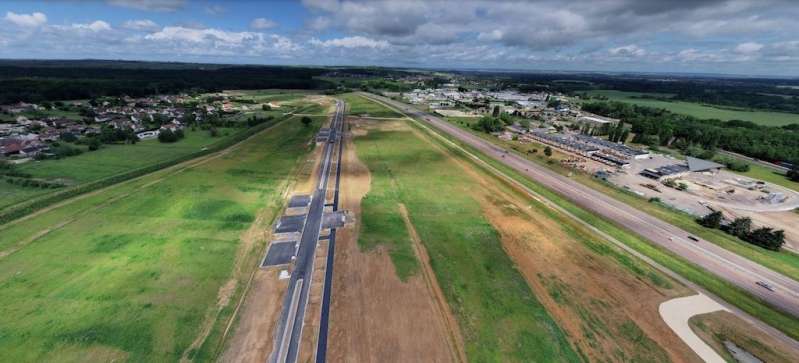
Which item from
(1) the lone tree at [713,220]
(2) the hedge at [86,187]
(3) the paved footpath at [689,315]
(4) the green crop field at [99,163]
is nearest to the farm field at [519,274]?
(3) the paved footpath at [689,315]

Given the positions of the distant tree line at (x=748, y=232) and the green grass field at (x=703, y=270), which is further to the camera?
the distant tree line at (x=748, y=232)

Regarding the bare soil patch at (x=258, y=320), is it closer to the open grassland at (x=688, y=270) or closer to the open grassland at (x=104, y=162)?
the open grassland at (x=688, y=270)

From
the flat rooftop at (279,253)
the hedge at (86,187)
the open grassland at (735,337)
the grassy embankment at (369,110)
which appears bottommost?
the open grassland at (735,337)

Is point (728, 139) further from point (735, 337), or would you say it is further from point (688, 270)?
point (735, 337)

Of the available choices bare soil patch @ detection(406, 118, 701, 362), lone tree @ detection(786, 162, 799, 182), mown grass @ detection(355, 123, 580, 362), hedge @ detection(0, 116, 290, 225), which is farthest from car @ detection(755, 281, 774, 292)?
hedge @ detection(0, 116, 290, 225)

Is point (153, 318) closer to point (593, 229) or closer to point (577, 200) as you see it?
point (593, 229)

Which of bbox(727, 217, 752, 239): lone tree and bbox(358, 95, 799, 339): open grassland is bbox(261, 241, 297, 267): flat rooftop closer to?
bbox(358, 95, 799, 339): open grassland

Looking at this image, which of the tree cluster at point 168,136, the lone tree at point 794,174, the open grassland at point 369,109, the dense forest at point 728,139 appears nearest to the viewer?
the lone tree at point 794,174

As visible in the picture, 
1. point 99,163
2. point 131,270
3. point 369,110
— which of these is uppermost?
point 369,110

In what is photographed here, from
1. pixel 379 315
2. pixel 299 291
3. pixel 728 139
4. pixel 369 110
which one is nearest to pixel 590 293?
pixel 379 315
